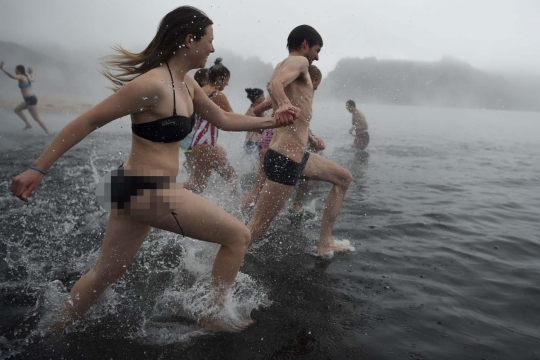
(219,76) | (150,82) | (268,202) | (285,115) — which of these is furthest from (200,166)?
(150,82)

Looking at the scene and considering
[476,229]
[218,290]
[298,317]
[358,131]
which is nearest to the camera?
[218,290]

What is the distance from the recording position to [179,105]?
2.50m

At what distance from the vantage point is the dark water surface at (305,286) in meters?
2.80

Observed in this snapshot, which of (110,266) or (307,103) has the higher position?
(307,103)

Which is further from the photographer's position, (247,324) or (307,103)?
(307,103)

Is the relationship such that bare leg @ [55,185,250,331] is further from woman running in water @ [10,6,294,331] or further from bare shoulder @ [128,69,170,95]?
bare shoulder @ [128,69,170,95]

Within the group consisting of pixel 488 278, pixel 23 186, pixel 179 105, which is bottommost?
pixel 488 278

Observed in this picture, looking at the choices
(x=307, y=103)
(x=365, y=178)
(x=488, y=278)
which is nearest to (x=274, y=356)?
(x=307, y=103)

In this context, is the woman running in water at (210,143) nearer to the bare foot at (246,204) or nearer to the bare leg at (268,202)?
the bare foot at (246,204)

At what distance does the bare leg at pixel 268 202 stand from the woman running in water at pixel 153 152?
113 centimetres

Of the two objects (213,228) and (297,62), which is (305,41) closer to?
(297,62)

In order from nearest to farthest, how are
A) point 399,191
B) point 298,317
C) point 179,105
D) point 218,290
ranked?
point 179,105 < point 218,290 < point 298,317 < point 399,191

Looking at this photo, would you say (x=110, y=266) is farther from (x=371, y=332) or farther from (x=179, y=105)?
(x=371, y=332)

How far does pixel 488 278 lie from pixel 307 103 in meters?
2.52
